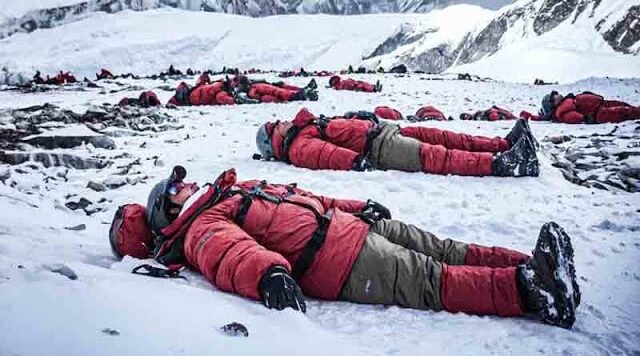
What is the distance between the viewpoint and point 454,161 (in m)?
4.87

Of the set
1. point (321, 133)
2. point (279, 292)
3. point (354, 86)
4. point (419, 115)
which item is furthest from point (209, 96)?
point (279, 292)

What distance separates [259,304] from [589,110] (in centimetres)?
689

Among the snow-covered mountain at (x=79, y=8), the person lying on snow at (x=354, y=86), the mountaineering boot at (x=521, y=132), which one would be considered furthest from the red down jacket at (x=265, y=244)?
the snow-covered mountain at (x=79, y=8)

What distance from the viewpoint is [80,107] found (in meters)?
8.82

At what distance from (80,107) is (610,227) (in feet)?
26.4

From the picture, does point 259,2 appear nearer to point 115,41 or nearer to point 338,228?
point 115,41

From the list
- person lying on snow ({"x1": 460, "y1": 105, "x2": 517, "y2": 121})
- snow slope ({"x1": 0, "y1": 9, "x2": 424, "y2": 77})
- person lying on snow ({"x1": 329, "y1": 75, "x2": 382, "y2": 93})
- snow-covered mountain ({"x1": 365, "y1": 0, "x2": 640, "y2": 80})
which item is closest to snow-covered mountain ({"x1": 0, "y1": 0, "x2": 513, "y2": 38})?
snow slope ({"x1": 0, "y1": 9, "x2": 424, "y2": 77})

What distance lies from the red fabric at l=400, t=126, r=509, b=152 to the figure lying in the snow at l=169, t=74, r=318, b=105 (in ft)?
20.2

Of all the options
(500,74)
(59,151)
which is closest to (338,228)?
(59,151)

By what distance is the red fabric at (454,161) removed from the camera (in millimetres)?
4773

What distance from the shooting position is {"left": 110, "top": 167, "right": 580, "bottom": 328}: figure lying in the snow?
2.37 m

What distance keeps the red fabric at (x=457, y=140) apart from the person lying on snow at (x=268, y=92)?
614 cm

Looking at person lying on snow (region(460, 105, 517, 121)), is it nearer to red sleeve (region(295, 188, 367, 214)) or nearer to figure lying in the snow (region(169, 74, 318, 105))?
→ figure lying in the snow (region(169, 74, 318, 105))

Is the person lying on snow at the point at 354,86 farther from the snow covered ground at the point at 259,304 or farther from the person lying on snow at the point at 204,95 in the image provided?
the snow covered ground at the point at 259,304
